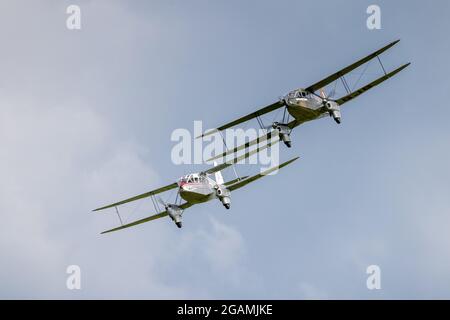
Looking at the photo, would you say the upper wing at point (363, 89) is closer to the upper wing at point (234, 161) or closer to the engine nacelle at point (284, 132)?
the engine nacelle at point (284, 132)

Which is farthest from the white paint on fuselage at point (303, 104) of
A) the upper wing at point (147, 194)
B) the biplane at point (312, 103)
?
the upper wing at point (147, 194)

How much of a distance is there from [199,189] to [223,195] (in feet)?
11.4

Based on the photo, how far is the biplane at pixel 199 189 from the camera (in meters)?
97.8

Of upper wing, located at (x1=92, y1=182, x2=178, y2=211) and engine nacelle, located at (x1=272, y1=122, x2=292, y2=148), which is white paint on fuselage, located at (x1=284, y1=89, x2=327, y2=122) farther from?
upper wing, located at (x1=92, y1=182, x2=178, y2=211)

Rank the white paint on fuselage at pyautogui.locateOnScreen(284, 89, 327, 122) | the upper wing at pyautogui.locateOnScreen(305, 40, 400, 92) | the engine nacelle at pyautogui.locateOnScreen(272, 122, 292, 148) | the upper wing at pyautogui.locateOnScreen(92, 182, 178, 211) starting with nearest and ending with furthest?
1. the white paint on fuselage at pyautogui.locateOnScreen(284, 89, 327, 122)
2. the upper wing at pyautogui.locateOnScreen(305, 40, 400, 92)
3. the engine nacelle at pyautogui.locateOnScreen(272, 122, 292, 148)
4. the upper wing at pyautogui.locateOnScreen(92, 182, 178, 211)

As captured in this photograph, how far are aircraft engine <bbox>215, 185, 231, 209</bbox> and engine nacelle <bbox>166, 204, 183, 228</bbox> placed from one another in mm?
5121

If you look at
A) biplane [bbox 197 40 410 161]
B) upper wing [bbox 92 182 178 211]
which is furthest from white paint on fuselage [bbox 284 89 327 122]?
upper wing [bbox 92 182 178 211]

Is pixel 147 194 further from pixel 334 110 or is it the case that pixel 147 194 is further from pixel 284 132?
pixel 334 110

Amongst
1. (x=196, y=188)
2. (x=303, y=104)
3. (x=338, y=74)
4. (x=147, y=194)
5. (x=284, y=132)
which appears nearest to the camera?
(x=303, y=104)

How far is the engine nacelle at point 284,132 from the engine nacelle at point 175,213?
13.9m

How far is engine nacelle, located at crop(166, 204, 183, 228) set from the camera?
Result: 10200cm

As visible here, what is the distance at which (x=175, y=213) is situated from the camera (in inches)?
4018

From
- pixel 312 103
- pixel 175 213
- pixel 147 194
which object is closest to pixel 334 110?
pixel 312 103
